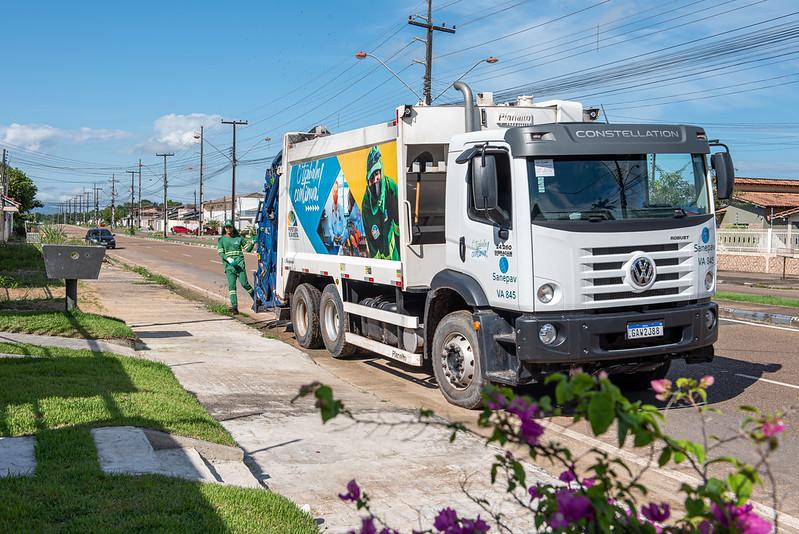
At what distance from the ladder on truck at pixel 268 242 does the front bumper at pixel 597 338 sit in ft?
23.6

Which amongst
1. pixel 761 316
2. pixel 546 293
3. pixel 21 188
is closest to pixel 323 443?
pixel 546 293

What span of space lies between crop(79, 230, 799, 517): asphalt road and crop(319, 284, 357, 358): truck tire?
181mm

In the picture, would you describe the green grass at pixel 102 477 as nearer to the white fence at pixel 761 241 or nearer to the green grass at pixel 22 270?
the green grass at pixel 22 270

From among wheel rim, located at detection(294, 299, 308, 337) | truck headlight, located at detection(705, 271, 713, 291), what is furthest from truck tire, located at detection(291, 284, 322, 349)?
truck headlight, located at detection(705, 271, 713, 291)

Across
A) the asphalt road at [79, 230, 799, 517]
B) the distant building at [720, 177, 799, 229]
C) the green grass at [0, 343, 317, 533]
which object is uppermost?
the distant building at [720, 177, 799, 229]

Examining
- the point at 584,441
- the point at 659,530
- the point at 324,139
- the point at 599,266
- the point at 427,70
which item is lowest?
the point at 584,441

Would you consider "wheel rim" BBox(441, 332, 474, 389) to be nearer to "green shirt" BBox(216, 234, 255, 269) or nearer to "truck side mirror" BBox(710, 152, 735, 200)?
"truck side mirror" BBox(710, 152, 735, 200)

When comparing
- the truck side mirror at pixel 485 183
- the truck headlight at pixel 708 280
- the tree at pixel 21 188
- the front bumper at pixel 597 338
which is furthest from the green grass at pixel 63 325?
the tree at pixel 21 188

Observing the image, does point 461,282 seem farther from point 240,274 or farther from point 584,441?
point 240,274

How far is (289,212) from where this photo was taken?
13.4 meters

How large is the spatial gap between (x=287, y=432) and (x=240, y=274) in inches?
410

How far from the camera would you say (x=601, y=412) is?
6.40 ft

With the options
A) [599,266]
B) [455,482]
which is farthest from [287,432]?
[599,266]

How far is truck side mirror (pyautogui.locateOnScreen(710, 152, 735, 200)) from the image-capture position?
28.1 ft
